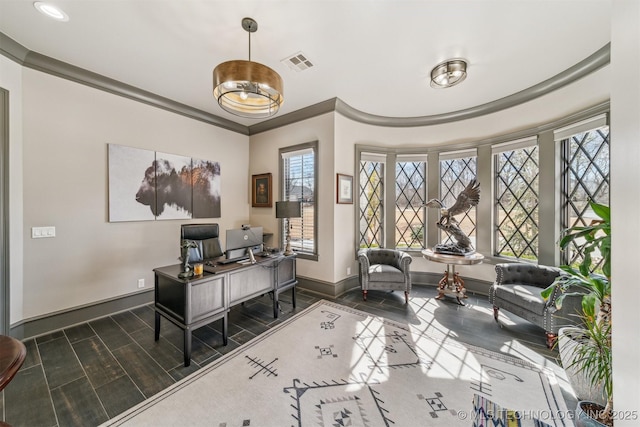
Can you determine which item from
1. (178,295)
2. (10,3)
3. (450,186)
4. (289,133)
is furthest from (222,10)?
(450,186)

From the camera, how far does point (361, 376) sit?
1.86 metres

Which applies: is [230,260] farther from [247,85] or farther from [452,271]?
[452,271]

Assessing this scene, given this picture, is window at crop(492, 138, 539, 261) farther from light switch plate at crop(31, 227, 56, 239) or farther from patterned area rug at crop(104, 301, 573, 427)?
light switch plate at crop(31, 227, 56, 239)

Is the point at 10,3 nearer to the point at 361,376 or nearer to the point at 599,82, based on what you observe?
the point at 361,376

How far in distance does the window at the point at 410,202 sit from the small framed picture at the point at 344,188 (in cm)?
104

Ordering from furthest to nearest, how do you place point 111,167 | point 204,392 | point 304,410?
point 111,167 < point 204,392 < point 304,410

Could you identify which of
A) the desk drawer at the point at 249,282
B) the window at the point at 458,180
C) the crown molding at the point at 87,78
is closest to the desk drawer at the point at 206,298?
the desk drawer at the point at 249,282

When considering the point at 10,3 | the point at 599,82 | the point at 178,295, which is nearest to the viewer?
the point at 10,3

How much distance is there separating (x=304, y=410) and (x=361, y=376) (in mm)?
543

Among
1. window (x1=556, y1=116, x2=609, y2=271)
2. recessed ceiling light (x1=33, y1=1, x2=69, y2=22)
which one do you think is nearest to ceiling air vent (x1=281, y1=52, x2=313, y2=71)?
recessed ceiling light (x1=33, y1=1, x2=69, y2=22)

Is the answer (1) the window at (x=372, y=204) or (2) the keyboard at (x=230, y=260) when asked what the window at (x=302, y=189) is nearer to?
(1) the window at (x=372, y=204)

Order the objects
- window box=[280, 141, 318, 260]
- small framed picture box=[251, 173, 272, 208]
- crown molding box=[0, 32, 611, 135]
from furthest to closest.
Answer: small framed picture box=[251, 173, 272, 208] → window box=[280, 141, 318, 260] → crown molding box=[0, 32, 611, 135]

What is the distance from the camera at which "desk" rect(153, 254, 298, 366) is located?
199 cm

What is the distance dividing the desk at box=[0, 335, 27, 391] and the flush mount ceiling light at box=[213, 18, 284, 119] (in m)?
1.83
